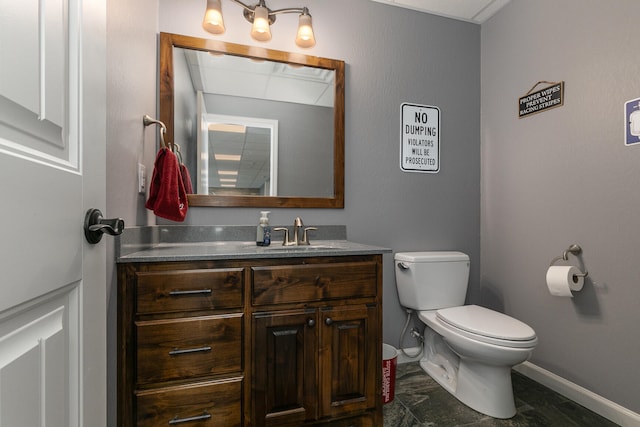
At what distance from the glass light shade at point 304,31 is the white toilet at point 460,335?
1.40 m

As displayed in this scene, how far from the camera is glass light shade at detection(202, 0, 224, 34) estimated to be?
153 cm

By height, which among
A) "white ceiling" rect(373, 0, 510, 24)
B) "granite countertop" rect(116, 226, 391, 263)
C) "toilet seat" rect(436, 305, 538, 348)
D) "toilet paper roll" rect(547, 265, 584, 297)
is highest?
"white ceiling" rect(373, 0, 510, 24)

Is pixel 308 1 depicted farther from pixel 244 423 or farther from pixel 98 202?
pixel 244 423

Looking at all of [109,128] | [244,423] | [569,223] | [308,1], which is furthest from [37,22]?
[569,223]

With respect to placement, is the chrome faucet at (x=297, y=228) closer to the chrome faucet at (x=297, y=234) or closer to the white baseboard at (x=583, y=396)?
the chrome faucet at (x=297, y=234)

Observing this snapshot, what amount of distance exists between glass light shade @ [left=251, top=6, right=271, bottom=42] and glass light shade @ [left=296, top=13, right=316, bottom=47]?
0.18 m

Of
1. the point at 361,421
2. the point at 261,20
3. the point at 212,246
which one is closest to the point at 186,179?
the point at 212,246

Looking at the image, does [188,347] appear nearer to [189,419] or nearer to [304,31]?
[189,419]

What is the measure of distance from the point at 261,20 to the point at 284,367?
173 cm

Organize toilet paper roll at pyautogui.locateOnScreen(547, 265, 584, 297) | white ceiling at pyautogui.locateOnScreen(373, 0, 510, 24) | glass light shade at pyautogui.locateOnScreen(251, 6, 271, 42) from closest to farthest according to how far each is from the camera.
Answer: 1. toilet paper roll at pyautogui.locateOnScreen(547, 265, 584, 297)
2. glass light shade at pyautogui.locateOnScreen(251, 6, 271, 42)
3. white ceiling at pyautogui.locateOnScreen(373, 0, 510, 24)

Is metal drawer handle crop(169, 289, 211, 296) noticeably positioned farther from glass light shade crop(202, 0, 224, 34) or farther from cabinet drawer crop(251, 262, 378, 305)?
glass light shade crop(202, 0, 224, 34)

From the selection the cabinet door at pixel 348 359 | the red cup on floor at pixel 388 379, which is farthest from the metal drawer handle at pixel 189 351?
the red cup on floor at pixel 388 379

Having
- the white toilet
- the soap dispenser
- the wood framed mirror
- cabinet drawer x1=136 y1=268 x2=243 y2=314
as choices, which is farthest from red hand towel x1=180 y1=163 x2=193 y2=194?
the white toilet

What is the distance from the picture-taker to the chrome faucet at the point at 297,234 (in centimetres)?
164
